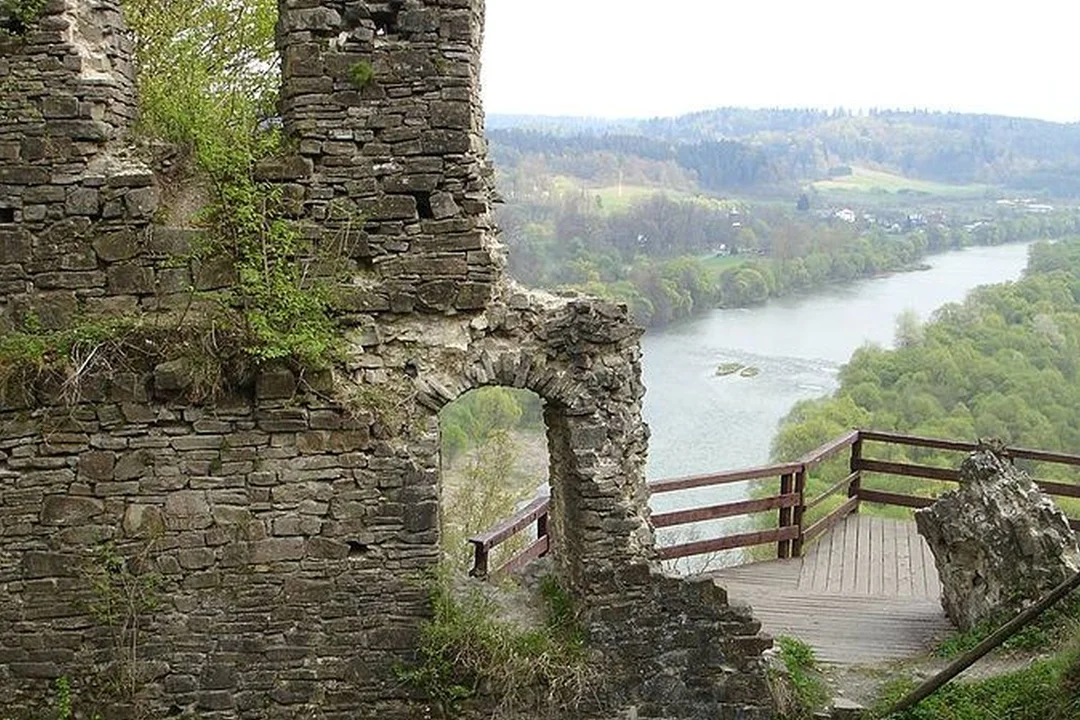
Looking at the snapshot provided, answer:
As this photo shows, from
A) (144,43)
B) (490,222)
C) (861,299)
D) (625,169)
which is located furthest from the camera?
(861,299)

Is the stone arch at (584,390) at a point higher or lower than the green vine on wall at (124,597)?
higher

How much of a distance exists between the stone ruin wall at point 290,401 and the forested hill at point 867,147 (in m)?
29.3

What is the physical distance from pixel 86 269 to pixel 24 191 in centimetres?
58

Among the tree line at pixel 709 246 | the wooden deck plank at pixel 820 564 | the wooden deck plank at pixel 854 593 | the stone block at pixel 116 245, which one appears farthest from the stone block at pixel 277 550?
the tree line at pixel 709 246

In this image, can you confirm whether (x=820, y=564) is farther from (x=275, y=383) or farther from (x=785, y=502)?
(x=275, y=383)

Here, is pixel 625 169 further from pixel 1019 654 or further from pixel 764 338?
pixel 1019 654

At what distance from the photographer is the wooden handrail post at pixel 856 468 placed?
441 inches

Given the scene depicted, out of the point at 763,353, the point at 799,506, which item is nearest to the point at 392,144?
the point at 799,506

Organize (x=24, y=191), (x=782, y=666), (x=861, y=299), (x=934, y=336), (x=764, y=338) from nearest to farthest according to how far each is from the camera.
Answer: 1. (x=24, y=191)
2. (x=782, y=666)
3. (x=934, y=336)
4. (x=764, y=338)
5. (x=861, y=299)

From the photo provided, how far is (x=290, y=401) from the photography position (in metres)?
6.59

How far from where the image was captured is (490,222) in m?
6.85

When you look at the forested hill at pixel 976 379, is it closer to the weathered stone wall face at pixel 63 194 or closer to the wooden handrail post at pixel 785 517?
the wooden handrail post at pixel 785 517

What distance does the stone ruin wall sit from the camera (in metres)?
6.45

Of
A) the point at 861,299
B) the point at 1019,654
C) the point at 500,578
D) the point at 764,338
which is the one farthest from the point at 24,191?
the point at 861,299
